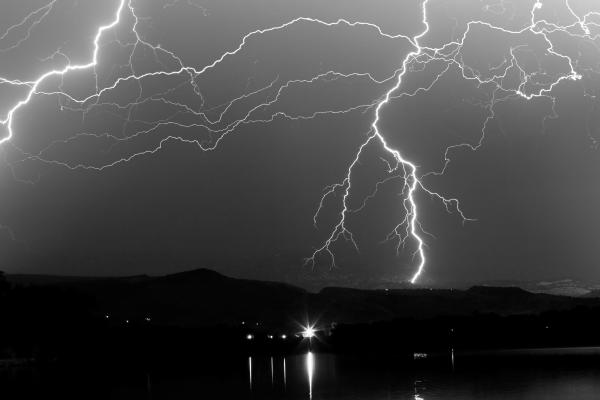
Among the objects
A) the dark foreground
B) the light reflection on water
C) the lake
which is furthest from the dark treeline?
the light reflection on water

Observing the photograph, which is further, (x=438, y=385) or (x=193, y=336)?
(x=193, y=336)

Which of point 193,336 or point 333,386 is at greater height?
point 193,336

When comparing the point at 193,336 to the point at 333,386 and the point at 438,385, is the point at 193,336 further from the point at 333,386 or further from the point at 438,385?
the point at 438,385

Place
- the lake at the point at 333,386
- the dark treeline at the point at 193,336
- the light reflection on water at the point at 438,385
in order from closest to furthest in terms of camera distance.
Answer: the light reflection on water at the point at 438,385 < the lake at the point at 333,386 < the dark treeline at the point at 193,336

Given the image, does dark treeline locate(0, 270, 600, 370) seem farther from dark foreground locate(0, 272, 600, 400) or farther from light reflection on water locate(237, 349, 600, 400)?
light reflection on water locate(237, 349, 600, 400)

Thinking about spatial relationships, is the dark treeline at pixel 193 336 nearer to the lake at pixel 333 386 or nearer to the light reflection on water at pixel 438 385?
the lake at pixel 333 386

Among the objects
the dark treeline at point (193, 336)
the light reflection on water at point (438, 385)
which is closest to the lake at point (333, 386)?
the light reflection on water at point (438, 385)

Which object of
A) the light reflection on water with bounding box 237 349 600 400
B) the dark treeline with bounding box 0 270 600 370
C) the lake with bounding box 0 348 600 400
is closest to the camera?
the light reflection on water with bounding box 237 349 600 400

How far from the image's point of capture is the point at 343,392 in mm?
37125

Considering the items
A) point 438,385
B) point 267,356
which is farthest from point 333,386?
point 267,356

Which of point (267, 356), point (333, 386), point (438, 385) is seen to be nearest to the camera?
point (438, 385)

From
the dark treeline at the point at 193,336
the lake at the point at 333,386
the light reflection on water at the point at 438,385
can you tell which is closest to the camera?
the light reflection on water at the point at 438,385

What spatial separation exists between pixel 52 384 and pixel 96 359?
121ft

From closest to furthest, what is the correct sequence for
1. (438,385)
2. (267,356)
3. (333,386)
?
1. (438,385)
2. (333,386)
3. (267,356)
